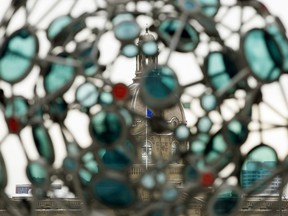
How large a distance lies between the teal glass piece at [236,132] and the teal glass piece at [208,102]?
0.19m

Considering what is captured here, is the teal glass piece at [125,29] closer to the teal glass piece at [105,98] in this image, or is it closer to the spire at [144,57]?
the spire at [144,57]

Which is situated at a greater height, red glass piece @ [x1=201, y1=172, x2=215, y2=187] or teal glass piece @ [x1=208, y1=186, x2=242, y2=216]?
red glass piece @ [x1=201, y1=172, x2=215, y2=187]

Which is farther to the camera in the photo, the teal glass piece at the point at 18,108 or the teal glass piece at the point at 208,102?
the teal glass piece at the point at 18,108

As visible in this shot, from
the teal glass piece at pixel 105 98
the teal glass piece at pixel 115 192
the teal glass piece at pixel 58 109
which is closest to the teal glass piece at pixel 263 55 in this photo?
the teal glass piece at pixel 105 98

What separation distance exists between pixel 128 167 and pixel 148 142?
3.27 ft

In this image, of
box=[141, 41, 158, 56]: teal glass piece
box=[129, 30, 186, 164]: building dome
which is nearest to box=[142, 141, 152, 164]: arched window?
box=[129, 30, 186, 164]: building dome

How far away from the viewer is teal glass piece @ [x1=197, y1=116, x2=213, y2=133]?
9977 mm

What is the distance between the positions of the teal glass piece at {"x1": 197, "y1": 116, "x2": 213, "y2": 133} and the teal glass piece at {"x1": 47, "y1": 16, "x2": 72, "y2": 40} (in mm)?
1353

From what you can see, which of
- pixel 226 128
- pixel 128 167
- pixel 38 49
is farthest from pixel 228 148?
pixel 38 49

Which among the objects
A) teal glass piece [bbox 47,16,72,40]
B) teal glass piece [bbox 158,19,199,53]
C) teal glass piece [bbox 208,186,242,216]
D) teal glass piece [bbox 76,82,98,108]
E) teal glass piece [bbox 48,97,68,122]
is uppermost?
teal glass piece [bbox 47,16,72,40]

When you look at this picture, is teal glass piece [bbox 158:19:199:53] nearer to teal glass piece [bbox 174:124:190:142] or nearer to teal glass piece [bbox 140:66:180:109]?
teal glass piece [bbox 140:66:180:109]

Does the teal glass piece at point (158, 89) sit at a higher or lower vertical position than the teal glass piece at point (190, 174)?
higher

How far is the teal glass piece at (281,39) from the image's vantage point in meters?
10.2

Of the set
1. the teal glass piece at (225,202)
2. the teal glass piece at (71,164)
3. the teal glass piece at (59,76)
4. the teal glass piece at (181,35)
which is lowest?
the teal glass piece at (225,202)
